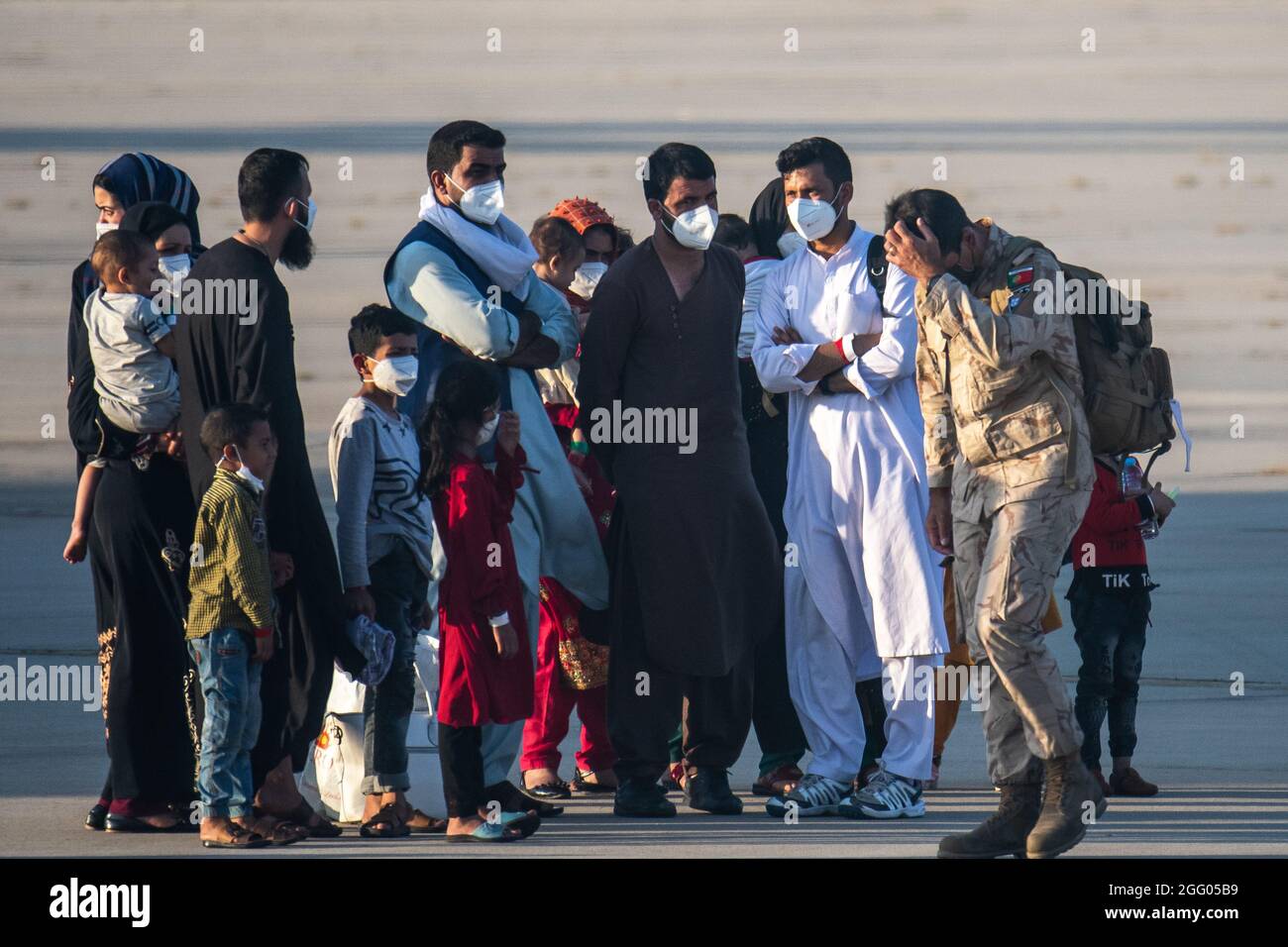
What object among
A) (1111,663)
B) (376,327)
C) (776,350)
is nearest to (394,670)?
(376,327)

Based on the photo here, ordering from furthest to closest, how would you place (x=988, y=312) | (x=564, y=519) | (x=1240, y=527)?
1. (x=1240, y=527)
2. (x=564, y=519)
3. (x=988, y=312)

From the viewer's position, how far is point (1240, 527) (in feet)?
44.1

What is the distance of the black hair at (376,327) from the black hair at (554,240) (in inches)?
47.8

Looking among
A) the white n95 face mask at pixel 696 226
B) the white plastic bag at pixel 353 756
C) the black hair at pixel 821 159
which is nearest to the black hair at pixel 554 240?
the white n95 face mask at pixel 696 226

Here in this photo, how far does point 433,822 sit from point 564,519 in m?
1.01

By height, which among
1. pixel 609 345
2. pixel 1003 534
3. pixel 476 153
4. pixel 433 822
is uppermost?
pixel 476 153

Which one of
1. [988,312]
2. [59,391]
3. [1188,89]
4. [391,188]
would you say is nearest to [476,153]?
[988,312]

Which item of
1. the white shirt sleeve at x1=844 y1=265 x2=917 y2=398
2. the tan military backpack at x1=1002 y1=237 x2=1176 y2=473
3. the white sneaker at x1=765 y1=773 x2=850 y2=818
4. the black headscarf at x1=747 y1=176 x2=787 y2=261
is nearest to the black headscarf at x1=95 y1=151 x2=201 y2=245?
the black headscarf at x1=747 y1=176 x2=787 y2=261

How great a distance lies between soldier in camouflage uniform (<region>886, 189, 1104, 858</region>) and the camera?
234 inches

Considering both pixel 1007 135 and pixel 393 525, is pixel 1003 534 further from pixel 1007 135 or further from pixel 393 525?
pixel 1007 135

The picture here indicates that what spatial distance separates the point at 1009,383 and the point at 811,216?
121 centimetres

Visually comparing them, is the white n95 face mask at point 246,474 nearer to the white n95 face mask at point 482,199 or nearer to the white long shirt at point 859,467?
the white n95 face mask at point 482,199

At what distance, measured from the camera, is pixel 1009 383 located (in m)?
6.01

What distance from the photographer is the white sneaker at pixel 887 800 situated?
6.79 meters
